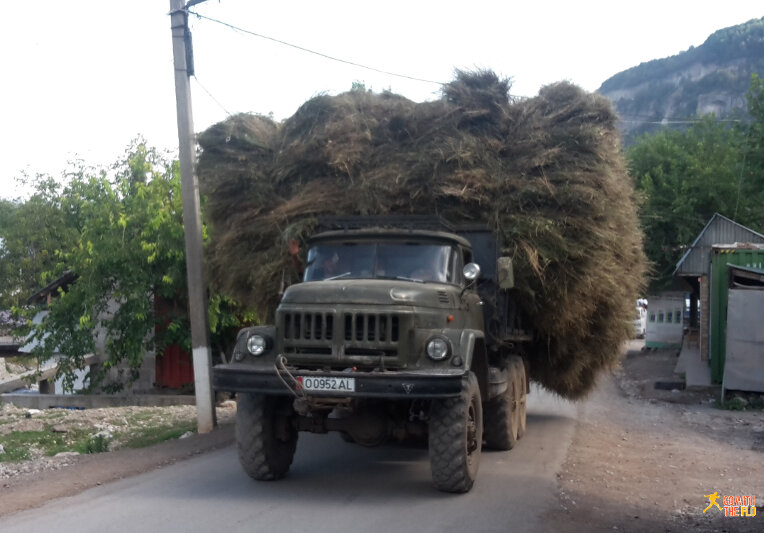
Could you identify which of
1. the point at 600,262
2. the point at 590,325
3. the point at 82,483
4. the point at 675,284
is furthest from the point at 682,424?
the point at 675,284

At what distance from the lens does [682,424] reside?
1264cm

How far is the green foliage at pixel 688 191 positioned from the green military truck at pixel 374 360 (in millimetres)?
19270

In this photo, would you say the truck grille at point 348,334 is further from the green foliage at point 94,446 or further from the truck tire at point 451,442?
the green foliage at point 94,446

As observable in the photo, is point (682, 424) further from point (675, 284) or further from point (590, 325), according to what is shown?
point (675, 284)

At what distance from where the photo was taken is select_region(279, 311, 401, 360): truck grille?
278 inches

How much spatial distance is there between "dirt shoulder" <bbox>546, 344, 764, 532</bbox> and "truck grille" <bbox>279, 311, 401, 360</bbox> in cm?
201

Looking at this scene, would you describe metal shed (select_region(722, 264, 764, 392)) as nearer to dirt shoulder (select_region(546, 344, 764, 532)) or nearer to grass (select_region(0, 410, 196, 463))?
dirt shoulder (select_region(546, 344, 764, 532))

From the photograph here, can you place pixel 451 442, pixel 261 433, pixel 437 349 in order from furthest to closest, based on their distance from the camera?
pixel 261 433 < pixel 437 349 < pixel 451 442

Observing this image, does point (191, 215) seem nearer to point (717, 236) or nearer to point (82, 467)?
point (82, 467)

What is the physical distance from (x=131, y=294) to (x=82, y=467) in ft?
28.2

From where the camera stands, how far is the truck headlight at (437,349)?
277 inches

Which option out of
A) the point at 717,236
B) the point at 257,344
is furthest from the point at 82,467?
the point at 717,236

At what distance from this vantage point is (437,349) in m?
7.05

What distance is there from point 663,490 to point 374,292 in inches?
133
